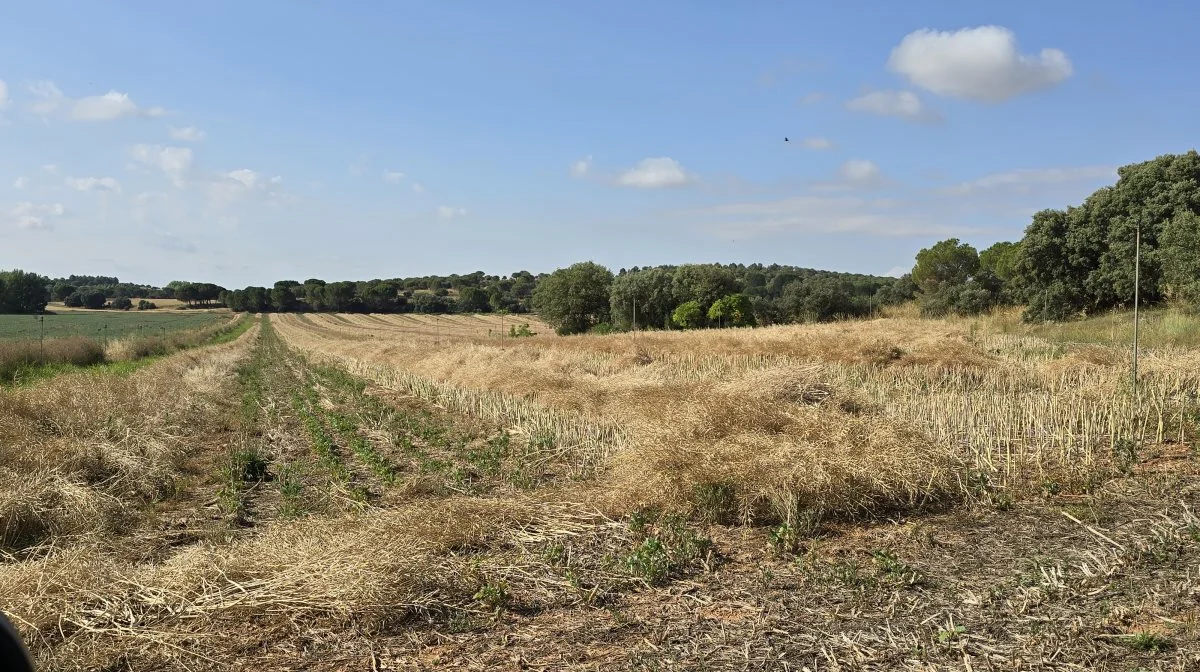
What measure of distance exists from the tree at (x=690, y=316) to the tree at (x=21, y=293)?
233 feet

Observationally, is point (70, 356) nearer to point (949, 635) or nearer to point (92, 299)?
point (949, 635)

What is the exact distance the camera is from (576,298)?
6725 cm

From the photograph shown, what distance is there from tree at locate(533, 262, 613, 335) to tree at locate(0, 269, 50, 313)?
57426 millimetres

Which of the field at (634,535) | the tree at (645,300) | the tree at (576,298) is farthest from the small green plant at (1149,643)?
the tree at (576,298)

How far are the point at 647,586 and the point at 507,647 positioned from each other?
1.23 meters

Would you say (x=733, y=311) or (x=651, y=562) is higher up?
(x=733, y=311)

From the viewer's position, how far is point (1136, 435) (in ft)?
31.9

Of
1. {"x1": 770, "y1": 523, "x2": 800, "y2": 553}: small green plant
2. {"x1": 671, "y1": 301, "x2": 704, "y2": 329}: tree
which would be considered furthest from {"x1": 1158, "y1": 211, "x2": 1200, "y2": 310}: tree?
{"x1": 671, "y1": 301, "x2": 704, "y2": 329}: tree

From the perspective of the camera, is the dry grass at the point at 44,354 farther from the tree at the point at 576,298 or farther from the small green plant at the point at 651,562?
the tree at the point at 576,298

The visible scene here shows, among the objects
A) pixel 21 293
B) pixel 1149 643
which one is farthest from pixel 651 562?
pixel 21 293

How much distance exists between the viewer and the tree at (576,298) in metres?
67.6

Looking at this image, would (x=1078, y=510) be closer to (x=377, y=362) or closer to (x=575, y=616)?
(x=575, y=616)

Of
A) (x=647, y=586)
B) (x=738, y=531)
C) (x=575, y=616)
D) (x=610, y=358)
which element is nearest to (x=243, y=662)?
(x=575, y=616)

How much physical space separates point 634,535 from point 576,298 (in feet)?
200
